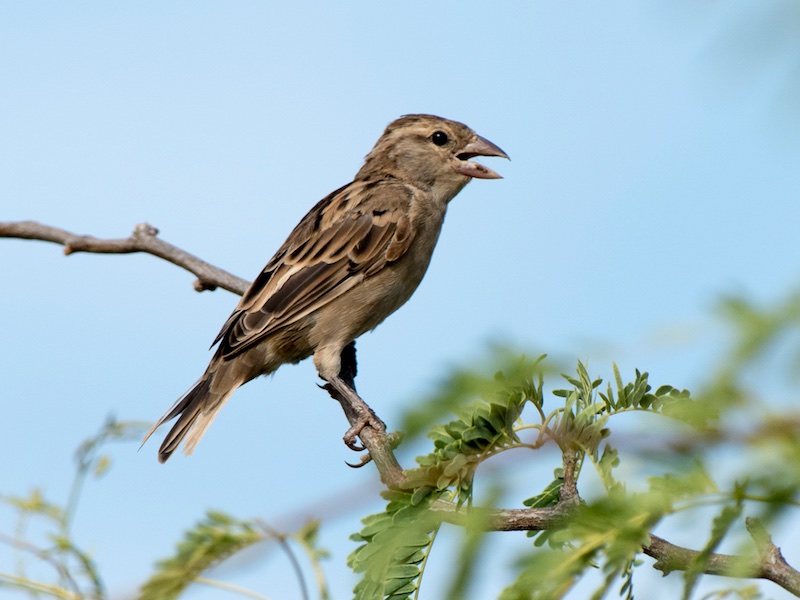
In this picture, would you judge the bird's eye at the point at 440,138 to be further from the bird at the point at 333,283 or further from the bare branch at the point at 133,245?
the bare branch at the point at 133,245

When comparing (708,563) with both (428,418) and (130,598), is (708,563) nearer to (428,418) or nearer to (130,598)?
(428,418)

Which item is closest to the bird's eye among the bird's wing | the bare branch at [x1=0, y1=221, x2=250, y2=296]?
the bird's wing

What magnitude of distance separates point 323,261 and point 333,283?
0.22 meters

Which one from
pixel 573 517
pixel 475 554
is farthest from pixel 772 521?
pixel 475 554

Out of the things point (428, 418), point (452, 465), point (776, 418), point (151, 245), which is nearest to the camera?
point (776, 418)

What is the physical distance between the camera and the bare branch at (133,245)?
6348 mm

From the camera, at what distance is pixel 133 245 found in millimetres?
6484

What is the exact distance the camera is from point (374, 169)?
813cm

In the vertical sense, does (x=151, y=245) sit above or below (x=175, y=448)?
above

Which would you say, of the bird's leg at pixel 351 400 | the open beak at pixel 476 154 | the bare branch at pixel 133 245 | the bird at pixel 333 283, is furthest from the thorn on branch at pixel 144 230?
the open beak at pixel 476 154

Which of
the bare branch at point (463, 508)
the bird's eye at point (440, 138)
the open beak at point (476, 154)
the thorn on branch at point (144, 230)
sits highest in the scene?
the bird's eye at point (440, 138)

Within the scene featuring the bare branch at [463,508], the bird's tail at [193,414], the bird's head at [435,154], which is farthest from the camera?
the bird's head at [435,154]

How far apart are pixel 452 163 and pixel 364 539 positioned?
530cm

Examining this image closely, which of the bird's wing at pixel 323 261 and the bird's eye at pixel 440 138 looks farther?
the bird's eye at pixel 440 138
